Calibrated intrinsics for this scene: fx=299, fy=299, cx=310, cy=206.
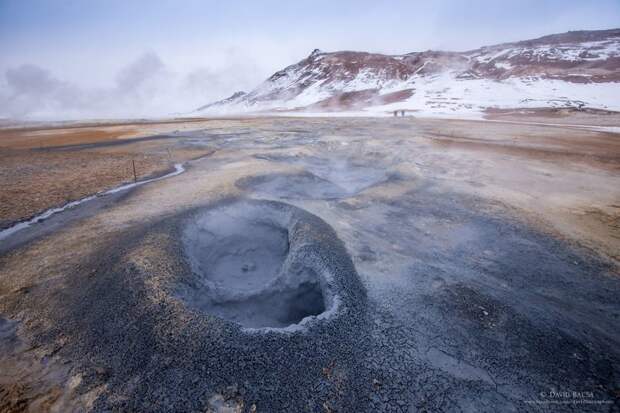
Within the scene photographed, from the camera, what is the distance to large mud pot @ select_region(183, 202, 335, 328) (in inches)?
190

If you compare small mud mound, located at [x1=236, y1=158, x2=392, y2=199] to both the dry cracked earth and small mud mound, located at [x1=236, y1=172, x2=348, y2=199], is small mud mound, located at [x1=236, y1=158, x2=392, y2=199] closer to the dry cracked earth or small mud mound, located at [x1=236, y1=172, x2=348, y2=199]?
small mud mound, located at [x1=236, y1=172, x2=348, y2=199]

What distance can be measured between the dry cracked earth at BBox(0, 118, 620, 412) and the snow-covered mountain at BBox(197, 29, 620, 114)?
39.8 metres

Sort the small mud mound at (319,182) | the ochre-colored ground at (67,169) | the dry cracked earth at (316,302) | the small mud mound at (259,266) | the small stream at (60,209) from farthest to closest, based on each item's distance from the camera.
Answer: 1. the small mud mound at (319,182)
2. the ochre-colored ground at (67,169)
3. the small stream at (60,209)
4. the small mud mound at (259,266)
5. the dry cracked earth at (316,302)

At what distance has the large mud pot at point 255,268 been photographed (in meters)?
Answer: 4.84

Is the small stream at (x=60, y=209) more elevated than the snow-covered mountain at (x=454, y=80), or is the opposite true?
the snow-covered mountain at (x=454, y=80)

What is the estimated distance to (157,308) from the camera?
164 inches

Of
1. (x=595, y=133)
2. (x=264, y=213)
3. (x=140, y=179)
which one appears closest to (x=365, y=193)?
(x=264, y=213)

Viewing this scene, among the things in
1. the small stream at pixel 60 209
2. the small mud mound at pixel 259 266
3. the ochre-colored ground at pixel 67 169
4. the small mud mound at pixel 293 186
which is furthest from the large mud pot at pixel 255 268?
the ochre-colored ground at pixel 67 169

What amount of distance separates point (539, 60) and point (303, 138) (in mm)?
67621

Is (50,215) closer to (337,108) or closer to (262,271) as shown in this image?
(262,271)

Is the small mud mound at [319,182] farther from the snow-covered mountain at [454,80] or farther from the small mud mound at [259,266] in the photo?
the snow-covered mountain at [454,80]

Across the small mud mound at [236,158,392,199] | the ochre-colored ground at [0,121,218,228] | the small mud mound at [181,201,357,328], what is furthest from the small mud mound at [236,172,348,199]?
the ochre-colored ground at [0,121,218,228]

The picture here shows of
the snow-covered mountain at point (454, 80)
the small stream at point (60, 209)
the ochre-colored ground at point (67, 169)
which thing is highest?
the snow-covered mountain at point (454, 80)

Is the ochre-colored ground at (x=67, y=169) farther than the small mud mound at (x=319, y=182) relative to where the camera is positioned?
No
